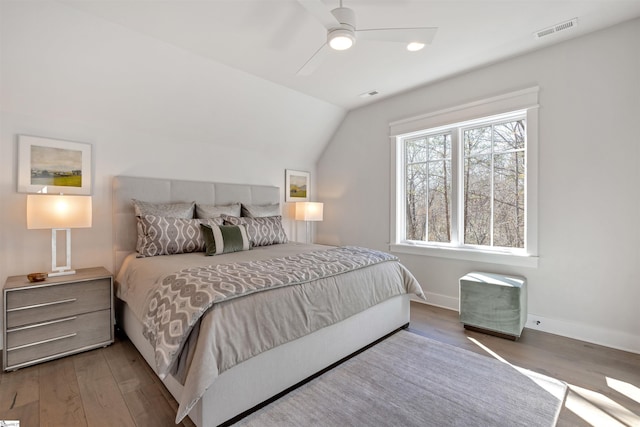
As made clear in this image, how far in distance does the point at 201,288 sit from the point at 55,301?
63.2 inches

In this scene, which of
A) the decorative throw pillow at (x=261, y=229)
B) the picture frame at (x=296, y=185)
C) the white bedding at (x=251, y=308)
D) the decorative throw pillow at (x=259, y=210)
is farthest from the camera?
the picture frame at (x=296, y=185)

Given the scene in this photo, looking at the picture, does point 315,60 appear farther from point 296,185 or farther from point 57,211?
point 296,185

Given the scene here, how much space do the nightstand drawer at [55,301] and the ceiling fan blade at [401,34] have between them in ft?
9.62

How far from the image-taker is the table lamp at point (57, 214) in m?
2.30

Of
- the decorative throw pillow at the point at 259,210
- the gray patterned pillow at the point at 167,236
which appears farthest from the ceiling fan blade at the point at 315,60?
the decorative throw pillow at the point at 259,210

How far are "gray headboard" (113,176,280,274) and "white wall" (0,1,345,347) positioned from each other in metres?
0.12

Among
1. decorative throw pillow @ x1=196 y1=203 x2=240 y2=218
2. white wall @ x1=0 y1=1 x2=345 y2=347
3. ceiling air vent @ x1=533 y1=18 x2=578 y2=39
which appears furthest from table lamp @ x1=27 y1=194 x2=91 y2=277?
ceiling air vent @ x1=533 y1=18 x2=578 y2=39

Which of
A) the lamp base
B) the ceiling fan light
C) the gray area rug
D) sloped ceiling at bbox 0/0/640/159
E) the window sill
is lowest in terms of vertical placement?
the gray area rug

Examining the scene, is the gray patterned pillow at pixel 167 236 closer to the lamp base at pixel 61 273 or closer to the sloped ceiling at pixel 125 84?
the lamp base at pixel 61 273

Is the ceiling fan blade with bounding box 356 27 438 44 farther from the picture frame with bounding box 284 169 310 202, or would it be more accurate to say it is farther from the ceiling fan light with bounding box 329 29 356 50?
the picture frame with bounding box 284 169 310 202

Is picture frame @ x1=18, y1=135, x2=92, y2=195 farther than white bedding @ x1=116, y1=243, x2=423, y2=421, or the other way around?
picture frame @ x1=18, y1=135, x2=92, y2=195

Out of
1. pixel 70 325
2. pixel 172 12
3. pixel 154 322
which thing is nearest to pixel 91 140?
pixel 172 12

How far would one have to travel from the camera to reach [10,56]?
2.33 m

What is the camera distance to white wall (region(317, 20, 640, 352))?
2.49 m
